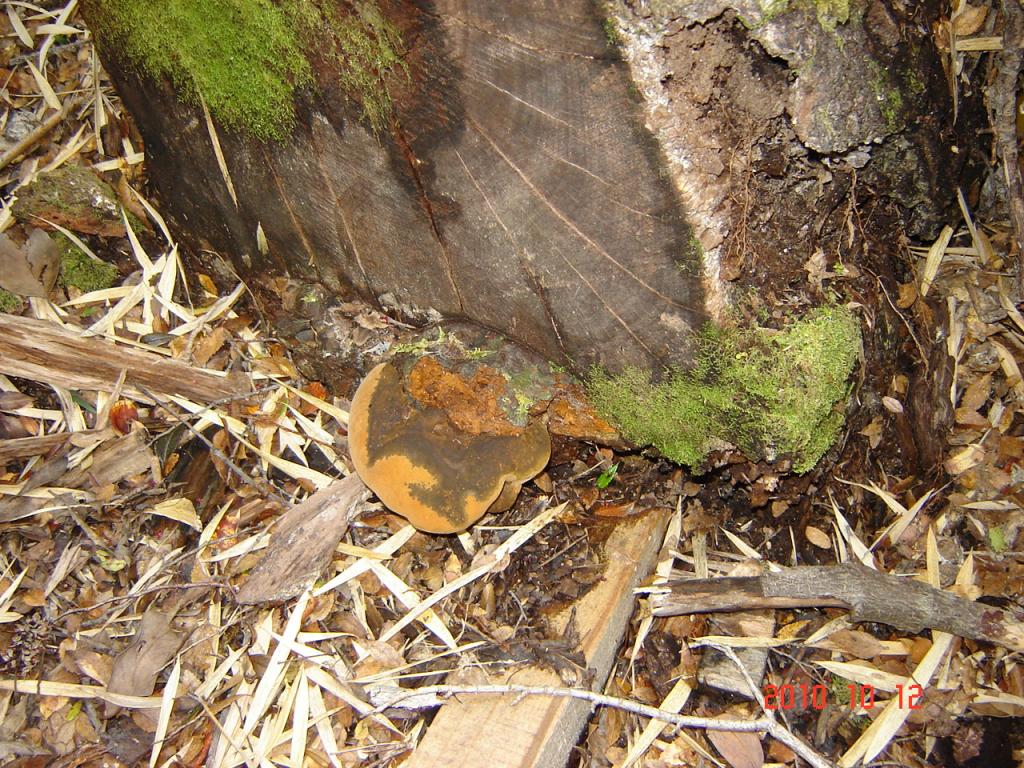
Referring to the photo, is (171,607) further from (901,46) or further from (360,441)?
(901,46)

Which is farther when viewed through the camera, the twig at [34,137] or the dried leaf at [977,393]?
the twig at [34,137]

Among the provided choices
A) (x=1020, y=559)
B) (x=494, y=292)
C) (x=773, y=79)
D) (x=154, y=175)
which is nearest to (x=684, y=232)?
(x=773, y=79)

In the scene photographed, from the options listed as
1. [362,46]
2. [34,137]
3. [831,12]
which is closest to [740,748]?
[831,12]

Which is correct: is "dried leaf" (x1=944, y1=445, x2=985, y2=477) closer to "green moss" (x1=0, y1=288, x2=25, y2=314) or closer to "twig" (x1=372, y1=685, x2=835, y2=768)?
"twig" (x1=372, y1=685, x2=835, y2=768)

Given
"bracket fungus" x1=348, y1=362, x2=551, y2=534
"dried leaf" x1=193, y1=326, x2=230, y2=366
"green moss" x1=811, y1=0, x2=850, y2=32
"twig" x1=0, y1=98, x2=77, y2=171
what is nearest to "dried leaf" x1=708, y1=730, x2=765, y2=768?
"bracket fungus" x1=348, y1=362, x2=551, y2=534

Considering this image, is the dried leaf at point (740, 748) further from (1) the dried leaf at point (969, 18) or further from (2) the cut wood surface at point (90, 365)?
(1) the dried leaf at point (969, 18)

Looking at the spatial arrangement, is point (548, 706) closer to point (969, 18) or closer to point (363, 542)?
point (363, 542)

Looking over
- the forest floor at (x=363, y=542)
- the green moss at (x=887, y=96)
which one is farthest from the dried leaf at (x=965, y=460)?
the green moss at (x=887, y=96)
